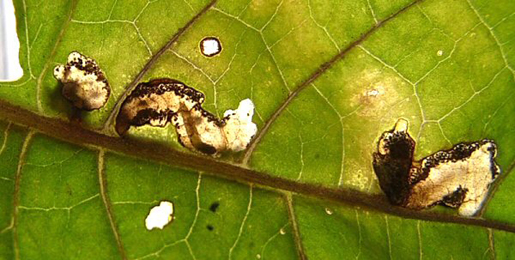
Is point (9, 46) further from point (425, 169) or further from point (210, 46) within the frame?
point (425, 169)

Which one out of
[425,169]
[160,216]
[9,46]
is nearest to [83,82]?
[160,216]

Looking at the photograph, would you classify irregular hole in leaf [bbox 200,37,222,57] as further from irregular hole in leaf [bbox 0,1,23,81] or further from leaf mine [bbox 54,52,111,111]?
irregular hole in leaf [bbox 0,1,23,81]

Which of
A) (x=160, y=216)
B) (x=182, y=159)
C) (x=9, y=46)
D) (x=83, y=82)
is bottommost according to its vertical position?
(x=160, y=216)

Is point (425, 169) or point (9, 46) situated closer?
point (425, 169)

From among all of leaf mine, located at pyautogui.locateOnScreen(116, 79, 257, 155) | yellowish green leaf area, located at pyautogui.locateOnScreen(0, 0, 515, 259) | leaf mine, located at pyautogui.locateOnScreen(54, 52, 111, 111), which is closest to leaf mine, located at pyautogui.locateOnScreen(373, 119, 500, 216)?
yellowish green leaf area, located at pyautogui.locateOnScreen(0, 0, 515, 259)

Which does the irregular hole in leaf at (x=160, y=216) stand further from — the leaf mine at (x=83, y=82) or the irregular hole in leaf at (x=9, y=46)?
the irregular hole in leaf at (x=9, y=46)
